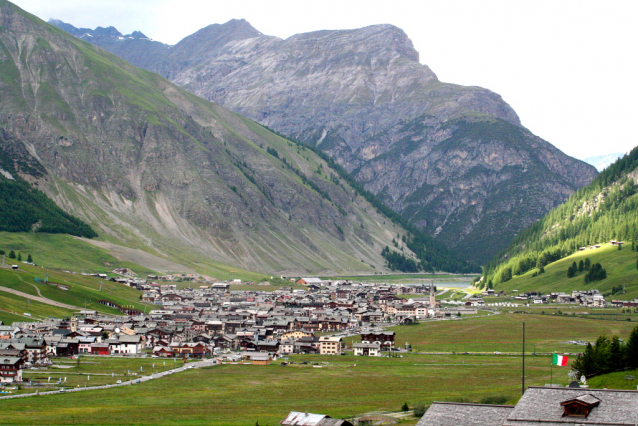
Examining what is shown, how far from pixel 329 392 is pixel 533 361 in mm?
35800

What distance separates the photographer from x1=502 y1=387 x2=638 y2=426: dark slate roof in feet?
126

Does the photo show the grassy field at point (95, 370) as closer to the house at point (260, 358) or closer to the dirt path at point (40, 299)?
the house at point (260, 358)

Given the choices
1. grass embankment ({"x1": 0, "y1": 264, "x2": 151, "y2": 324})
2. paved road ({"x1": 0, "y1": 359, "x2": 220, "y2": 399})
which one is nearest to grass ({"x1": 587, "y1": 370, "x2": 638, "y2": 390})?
Answer: paved road ({"x1": 0, "y1": 359, "x2": 220, "y2": 399})

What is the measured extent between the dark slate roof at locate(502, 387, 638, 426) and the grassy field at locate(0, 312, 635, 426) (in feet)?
86.6

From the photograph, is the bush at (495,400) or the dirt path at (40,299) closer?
the bush at (495,400)

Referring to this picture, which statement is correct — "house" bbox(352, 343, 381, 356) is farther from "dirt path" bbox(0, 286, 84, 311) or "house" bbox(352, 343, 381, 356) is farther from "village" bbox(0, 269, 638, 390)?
"dirt path" bbox(0, 286, 84, 311)

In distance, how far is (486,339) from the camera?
135500 mm

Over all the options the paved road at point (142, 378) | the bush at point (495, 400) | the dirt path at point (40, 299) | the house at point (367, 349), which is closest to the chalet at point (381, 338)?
the house at point (367, 349)

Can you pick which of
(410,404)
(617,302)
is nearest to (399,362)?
(410,404)

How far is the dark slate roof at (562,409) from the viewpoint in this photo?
38312 mm

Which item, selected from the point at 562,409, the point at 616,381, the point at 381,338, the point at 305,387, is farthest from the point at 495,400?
the point at 381,338

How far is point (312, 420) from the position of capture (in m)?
51.9

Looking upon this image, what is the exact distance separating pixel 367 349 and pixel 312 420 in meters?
74.6

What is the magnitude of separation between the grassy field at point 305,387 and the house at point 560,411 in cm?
→ 2377
